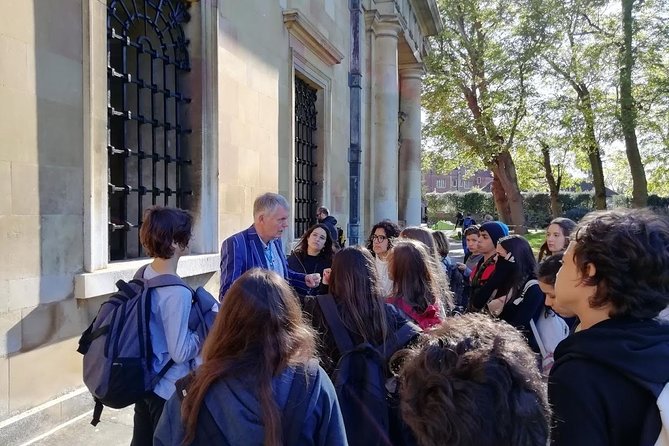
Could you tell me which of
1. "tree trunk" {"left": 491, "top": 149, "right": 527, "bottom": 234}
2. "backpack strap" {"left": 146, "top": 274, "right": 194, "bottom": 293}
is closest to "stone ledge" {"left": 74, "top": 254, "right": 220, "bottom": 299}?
"backpack strap" {"left": 146, "top": 274, "right": 194, "bottom": 293}

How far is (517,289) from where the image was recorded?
11.9 ft

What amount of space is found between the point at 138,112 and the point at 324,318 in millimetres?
3508

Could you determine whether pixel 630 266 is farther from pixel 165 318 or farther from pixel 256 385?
pixel 165 318

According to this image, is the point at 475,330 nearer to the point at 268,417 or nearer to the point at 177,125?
the point at 268,417

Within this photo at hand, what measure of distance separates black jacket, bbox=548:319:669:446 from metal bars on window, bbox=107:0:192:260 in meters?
4.49

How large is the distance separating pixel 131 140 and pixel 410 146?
10466 millimetres

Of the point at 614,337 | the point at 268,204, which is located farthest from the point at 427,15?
the point at 614,337

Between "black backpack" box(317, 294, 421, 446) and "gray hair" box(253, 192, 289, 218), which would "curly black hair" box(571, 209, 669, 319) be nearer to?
"black backpack" box(317, 294, 421, 446)

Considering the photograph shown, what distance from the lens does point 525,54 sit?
69.2 ft

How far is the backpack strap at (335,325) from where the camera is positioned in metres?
2.34

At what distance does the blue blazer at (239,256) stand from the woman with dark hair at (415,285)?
116cm

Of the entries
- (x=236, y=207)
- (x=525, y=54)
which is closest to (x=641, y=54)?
(x=525, y=54)

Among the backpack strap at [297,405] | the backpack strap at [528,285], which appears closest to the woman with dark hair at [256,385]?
the backpack strap at [297,405]

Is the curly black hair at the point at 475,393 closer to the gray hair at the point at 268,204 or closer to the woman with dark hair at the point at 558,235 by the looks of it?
the gray hair at the point at 268,204
